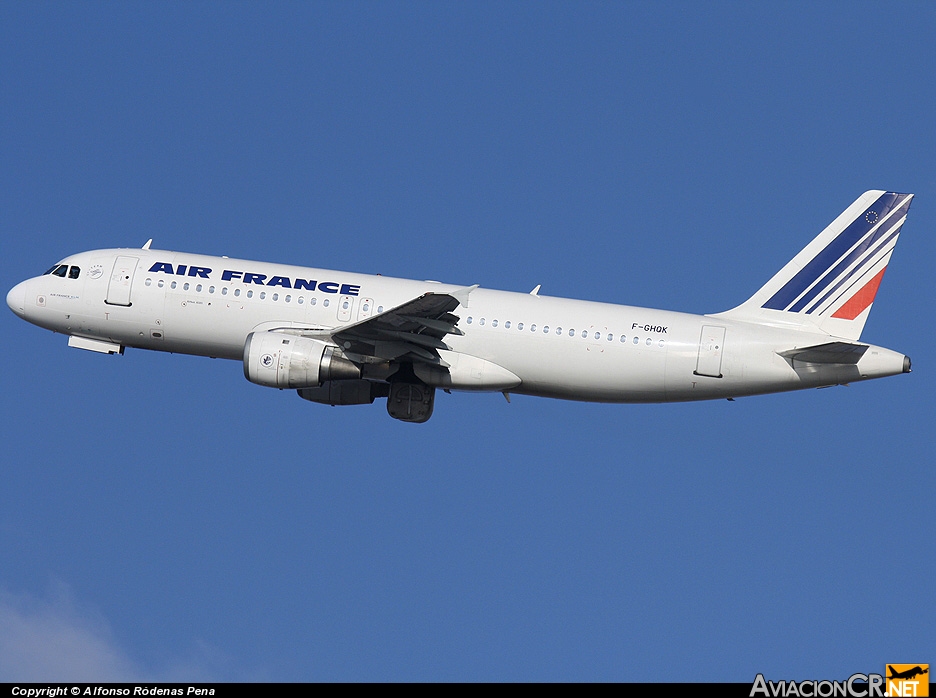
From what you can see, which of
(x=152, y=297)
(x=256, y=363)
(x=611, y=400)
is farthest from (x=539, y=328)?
(x=152, y=297)

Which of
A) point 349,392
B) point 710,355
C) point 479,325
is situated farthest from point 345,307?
→ point 710,355

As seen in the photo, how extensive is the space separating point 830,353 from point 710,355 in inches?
148

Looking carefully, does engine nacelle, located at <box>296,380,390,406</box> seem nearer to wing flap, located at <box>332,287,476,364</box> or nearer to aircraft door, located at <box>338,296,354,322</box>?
wing flap, located at <box>332,287,476,364</box>

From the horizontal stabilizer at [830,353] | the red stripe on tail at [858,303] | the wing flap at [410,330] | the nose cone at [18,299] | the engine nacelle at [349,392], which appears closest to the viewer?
the horizontal stabilizer at [830,353]

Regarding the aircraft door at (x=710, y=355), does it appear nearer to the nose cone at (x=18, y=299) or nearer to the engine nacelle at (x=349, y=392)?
the engine nacelle at (x=349, y=392)

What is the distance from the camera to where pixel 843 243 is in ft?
146

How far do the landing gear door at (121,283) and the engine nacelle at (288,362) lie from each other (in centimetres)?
563

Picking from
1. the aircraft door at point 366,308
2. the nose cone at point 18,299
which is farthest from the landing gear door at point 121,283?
the aircraft door at point 366,308

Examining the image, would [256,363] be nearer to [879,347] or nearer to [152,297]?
[152,297]

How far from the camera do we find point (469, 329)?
143 feet

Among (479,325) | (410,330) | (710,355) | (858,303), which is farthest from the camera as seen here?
(858,303)

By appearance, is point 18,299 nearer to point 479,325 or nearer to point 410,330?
point 410,330

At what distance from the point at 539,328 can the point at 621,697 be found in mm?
15195

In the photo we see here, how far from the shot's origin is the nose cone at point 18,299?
1836 inches
